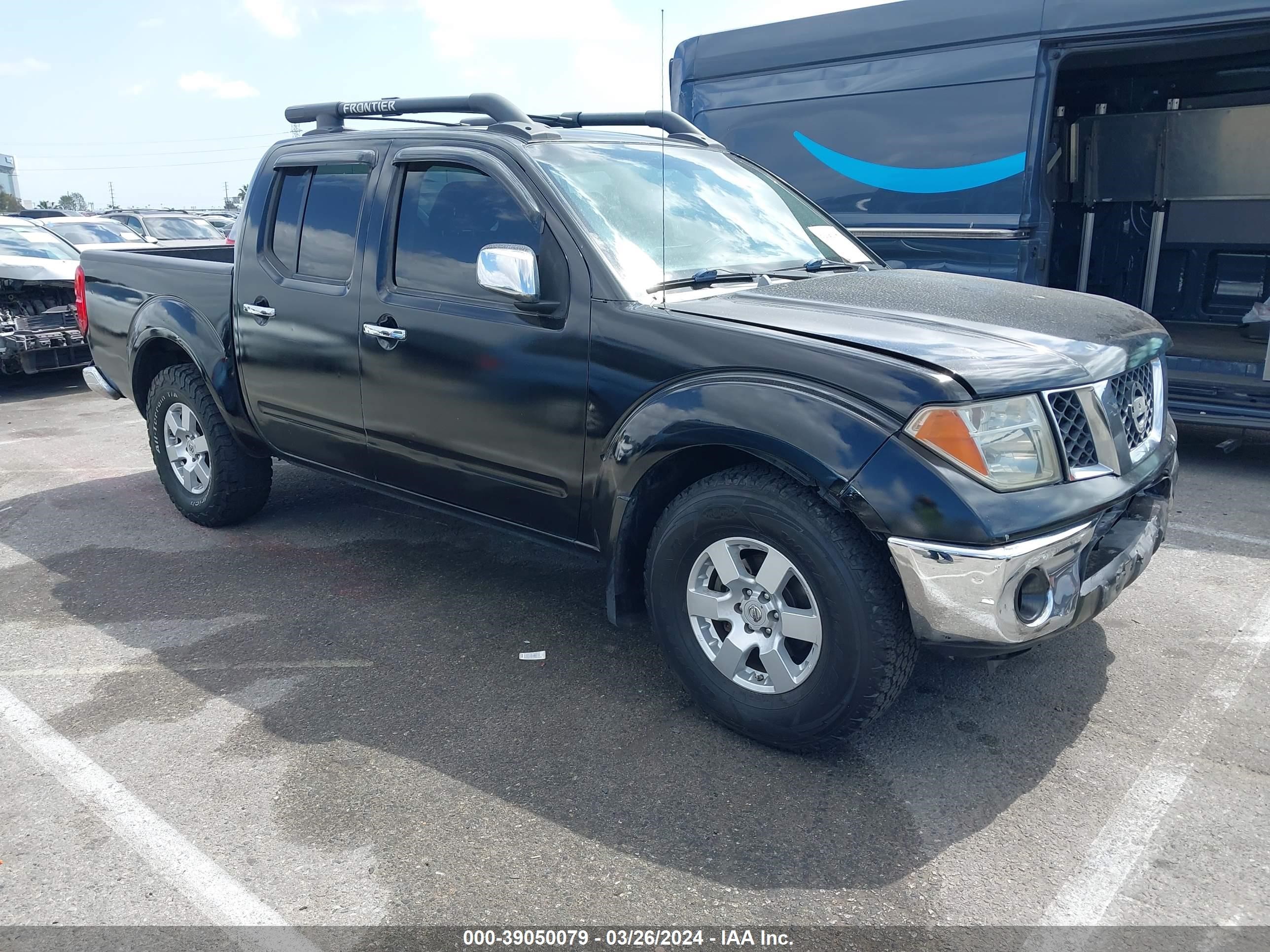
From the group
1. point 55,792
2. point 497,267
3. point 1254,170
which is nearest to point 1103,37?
point 1254,170

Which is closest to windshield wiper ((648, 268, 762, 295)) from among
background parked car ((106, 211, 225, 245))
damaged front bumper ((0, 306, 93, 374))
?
damaged front bumper ((0, 306, 93, 374))

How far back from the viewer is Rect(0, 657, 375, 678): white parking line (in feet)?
12.5

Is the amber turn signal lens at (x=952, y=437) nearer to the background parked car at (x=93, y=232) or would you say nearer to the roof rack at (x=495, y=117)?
the roof rack at (x=495, y=117)

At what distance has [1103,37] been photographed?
242 inches

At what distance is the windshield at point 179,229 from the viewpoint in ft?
65.1

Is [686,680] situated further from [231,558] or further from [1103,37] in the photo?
[1103,37]

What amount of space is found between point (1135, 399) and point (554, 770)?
7.36 feet

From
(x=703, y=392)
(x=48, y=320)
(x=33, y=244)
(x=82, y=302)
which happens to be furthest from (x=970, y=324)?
(x=33, y=244)

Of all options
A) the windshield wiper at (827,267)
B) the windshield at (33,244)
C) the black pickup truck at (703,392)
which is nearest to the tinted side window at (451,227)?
the black pickup truck at (703,392)

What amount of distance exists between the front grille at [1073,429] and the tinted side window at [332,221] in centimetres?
281

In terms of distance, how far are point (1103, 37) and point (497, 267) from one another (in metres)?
4.76

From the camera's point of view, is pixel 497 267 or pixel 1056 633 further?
pixel 497 267

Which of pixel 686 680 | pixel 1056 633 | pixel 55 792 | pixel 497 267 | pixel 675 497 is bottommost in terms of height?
pixel 55 792

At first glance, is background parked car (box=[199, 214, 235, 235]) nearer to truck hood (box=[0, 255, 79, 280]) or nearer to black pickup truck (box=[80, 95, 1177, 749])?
truck hood (box=[0, 255, 79, 280])
